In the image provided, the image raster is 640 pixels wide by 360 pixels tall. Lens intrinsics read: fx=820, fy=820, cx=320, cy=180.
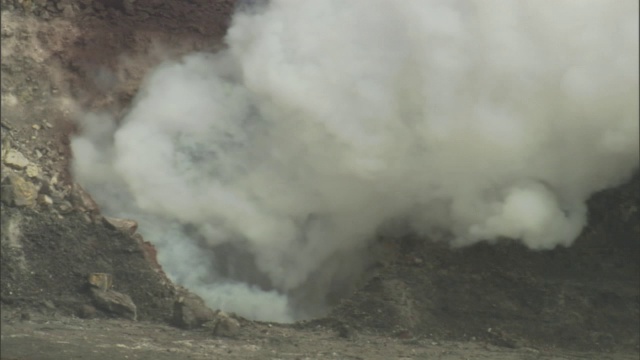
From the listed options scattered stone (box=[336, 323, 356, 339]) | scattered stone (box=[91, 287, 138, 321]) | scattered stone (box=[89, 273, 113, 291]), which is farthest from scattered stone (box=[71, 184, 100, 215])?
scattered stone (box=[336, 323, 356, 339])

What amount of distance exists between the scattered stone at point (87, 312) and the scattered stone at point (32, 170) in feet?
3.87

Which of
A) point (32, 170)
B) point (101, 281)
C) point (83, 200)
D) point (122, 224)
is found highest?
point (32, 170)

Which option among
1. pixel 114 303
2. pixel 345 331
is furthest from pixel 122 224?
pixel 345 331

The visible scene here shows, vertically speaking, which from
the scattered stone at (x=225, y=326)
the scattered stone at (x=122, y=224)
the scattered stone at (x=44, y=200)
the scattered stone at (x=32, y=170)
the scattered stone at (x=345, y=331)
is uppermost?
the scattered stone at (x=32, y=170)

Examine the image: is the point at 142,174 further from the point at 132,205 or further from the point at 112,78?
the point at 112,78

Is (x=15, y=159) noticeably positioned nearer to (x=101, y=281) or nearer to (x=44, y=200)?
(x=44, y=200)

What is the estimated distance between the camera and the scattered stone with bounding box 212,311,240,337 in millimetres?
6150

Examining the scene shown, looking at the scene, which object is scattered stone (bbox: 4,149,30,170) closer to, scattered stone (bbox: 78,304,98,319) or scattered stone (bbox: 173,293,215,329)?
scattered stone (bbox: 78,304,98,319)

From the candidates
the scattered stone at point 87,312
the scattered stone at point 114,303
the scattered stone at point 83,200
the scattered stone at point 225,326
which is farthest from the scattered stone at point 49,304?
the scattered stone at point 225,326

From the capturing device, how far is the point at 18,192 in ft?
21.0

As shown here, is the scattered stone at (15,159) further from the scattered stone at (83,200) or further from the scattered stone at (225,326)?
the scattered stone at (225,326)

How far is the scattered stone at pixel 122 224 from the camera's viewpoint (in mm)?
6703

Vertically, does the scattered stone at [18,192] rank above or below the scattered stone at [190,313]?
above

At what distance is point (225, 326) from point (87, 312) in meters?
1.03
